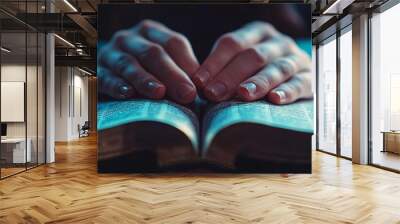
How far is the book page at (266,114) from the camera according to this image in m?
6.45

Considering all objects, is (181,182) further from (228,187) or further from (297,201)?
(297,201)

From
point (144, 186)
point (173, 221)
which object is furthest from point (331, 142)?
point (173, 221)

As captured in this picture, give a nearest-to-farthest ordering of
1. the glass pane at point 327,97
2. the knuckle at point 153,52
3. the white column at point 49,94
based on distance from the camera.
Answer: the knuckle at point 153,52
the white column at point 49,94
the glass pane at point 327,97

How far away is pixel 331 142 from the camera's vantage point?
33.3 feet

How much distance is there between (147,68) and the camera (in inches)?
257

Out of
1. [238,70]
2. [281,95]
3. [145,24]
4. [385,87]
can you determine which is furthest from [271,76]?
[385,87]

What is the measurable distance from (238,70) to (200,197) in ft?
8.44

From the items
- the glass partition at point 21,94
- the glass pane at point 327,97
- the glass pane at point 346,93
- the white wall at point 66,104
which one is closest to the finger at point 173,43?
the glass partition at point 21,94

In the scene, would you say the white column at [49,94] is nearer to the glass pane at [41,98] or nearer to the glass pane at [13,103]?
the glass pane at [41,98]

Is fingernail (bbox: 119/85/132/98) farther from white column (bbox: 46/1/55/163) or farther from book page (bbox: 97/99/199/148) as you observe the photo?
white column (bbox: 46/1/55/163)

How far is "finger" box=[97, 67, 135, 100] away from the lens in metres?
6.50

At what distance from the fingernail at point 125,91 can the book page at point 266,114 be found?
4.69 feet

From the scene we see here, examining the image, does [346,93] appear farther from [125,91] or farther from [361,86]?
[125,91]

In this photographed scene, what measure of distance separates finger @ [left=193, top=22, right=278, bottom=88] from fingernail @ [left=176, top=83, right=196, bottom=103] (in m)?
0.16
